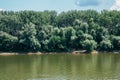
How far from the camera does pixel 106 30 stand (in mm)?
115688

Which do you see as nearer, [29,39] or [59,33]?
[29,39]

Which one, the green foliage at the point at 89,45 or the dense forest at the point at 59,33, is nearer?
the green foliage at the point at 89,45

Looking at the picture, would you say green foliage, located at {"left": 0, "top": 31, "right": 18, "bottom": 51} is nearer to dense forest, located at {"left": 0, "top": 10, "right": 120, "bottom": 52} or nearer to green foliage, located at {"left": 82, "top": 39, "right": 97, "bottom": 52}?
dense forest, located at {"left": 0, "top": 10, "right": 120, "bottom": 52}

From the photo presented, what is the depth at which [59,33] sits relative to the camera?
384 feet

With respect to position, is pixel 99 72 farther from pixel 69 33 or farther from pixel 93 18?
pixel 93 18

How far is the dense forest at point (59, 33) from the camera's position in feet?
371

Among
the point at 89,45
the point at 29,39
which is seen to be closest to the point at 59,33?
the point at 29,39

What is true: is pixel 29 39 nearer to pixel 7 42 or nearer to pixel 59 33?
pixel 7 42

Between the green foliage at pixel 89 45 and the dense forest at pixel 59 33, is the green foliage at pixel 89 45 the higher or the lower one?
the lower one

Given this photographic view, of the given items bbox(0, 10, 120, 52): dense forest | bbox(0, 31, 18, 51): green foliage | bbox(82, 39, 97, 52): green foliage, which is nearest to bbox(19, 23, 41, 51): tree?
bbox(0, 10, 120, 52): dense forest

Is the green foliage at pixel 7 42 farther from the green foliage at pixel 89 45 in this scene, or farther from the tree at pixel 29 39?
the green foliage at pixel 89 45

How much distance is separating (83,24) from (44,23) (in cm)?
1544

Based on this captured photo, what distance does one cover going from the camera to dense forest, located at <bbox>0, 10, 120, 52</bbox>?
113m

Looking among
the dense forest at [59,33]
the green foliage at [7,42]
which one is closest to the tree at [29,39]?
the dense forest at [59,33]
